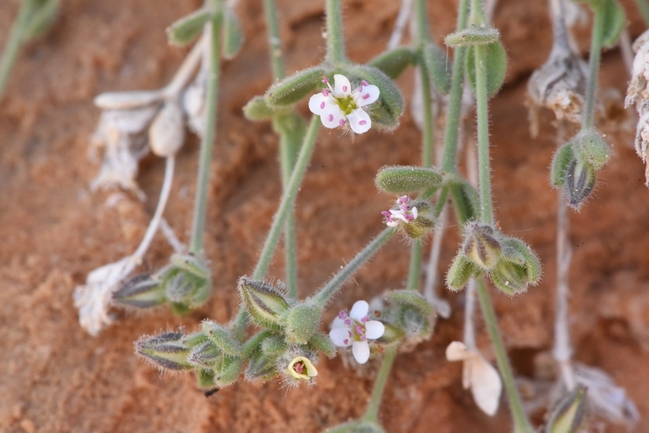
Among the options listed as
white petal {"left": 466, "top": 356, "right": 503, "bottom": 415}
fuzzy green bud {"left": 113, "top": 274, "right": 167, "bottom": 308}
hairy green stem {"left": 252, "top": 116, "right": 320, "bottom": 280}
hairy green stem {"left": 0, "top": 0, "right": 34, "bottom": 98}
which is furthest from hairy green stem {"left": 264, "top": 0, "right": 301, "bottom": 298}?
hairy green stem {"left": 0, "top": 0, "right": 34, "bottom": 98}

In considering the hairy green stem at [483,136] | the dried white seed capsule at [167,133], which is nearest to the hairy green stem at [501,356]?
the hairy green stem at [483,136]

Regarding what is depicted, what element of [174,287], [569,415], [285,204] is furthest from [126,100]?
[569,415]

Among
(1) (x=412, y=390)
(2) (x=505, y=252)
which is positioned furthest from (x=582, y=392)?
(2) (x=505, y=252)

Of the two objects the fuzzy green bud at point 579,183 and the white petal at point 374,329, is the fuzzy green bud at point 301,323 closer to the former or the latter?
the white petal at point 374,329

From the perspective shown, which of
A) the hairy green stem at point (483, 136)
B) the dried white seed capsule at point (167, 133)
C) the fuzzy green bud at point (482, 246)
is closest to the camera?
the fuzzy green bud at point (482, 246)

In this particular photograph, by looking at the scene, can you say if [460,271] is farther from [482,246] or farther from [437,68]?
[437,68]
